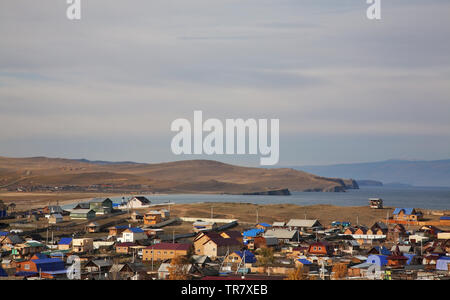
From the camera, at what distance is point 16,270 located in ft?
96.8

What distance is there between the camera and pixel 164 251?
34.1m

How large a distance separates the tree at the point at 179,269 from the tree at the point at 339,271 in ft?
20.1

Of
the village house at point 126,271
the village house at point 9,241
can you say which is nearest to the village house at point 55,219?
the village house at point 9,241

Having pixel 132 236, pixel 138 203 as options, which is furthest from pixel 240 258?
pixel 138 203

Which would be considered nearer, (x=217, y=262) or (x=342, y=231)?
(x=217, y=262)

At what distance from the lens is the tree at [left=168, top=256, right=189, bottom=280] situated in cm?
2506

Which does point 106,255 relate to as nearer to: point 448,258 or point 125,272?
point 125,272

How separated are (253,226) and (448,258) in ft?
72.5

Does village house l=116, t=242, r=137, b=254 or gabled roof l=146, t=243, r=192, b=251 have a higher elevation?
gabled roof l=146, t=243, r=192, b=251

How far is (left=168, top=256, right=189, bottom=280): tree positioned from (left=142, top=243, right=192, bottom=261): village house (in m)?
4.69

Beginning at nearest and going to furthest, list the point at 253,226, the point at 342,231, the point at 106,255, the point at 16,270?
the point at 16,270
the point at 106,255
the point at 342,231
the point at 253,226

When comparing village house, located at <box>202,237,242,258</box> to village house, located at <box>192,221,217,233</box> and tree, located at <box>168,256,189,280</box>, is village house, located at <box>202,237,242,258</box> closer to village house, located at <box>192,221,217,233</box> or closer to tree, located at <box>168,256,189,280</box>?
tree, located at <box>168,256,189,280</box>

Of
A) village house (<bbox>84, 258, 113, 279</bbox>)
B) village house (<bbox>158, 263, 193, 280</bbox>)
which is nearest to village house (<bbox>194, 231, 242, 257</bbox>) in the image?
village house (<bbox>158, 263, 193, 280</bbox>)
